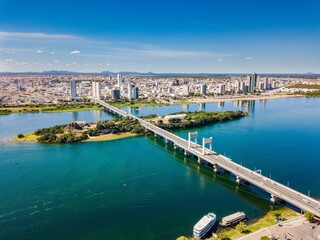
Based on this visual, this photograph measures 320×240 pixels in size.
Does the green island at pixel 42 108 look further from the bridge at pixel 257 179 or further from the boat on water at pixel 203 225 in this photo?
the boat on water at pixel 203 225

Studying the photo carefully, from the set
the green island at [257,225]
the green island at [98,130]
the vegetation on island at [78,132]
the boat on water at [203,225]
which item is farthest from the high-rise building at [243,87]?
the boat on water at [203,225]

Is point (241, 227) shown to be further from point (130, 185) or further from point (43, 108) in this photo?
point (43, 108)

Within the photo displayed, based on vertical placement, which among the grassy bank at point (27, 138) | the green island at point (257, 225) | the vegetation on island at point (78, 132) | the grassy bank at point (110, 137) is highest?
the vegetation on island at point (78, 132)

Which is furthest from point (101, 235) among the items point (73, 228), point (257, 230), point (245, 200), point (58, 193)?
point (245, 200)

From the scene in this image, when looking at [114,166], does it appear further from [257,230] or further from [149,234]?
[257,230]

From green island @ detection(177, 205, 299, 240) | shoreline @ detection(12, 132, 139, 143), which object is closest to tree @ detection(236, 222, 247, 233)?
green island @ detection(177, 205, 299, 240)

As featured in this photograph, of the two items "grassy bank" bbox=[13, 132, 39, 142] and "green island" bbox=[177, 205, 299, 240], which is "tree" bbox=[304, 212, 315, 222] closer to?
"green island" bbox=[177, 205, 299, 240]
